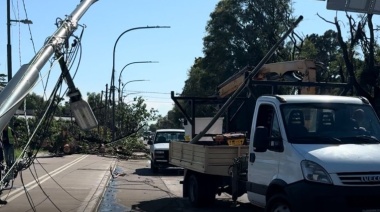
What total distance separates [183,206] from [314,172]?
6.32 metres

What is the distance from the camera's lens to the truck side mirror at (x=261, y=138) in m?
9.16

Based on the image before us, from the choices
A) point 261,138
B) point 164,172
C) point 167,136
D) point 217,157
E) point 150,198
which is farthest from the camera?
point 167,136

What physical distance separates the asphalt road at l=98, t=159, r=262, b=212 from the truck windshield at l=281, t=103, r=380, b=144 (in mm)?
4074

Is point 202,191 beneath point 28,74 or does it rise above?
beneath

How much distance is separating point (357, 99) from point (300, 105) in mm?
1127

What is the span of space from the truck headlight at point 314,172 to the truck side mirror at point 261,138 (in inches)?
37.6

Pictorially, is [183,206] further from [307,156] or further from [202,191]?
[307,156]

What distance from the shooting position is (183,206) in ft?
46.3

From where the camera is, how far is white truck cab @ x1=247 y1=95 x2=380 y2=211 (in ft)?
26.5

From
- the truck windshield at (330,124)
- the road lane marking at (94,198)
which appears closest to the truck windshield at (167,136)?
the road lane marking at (94,198)

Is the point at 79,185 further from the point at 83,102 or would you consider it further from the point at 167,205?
the point at 83,102

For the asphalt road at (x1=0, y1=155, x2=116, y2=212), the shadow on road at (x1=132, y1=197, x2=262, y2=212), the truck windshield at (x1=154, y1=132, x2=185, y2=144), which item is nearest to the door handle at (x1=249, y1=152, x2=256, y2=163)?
the shadow on road at (x1=132, y1=197, x2=262, y2=212)

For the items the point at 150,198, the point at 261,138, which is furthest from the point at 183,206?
the point at 261,138

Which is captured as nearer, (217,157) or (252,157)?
(252,157)
